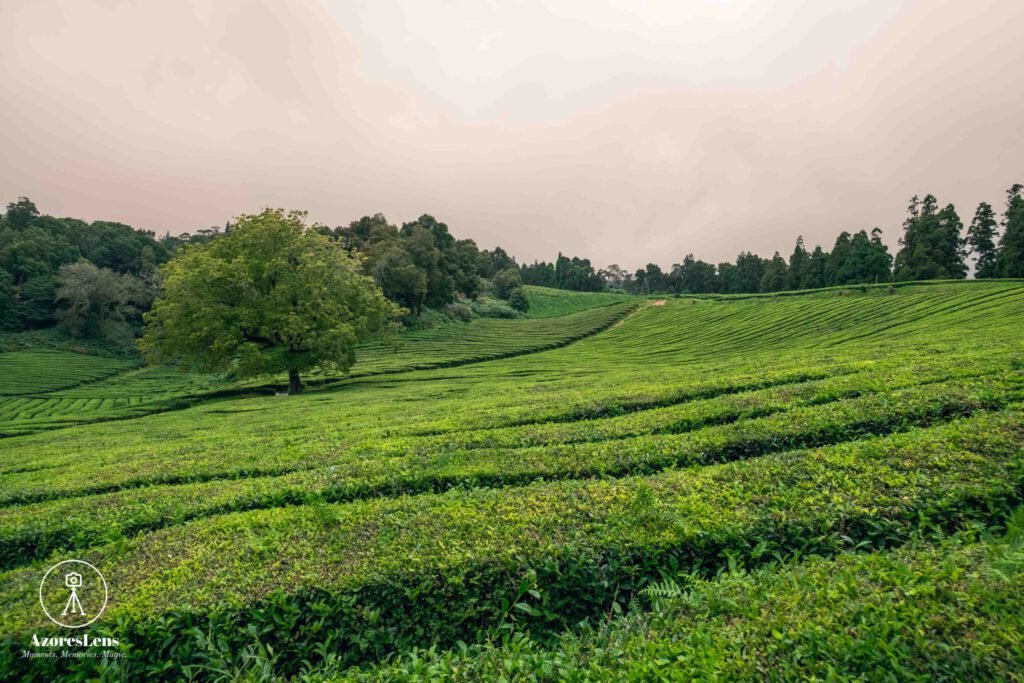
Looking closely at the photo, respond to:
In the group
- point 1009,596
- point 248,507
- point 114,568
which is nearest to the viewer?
point 1009,596

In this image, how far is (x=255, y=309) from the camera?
1121 inches

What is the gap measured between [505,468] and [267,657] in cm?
409

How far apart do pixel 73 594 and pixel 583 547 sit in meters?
5.35

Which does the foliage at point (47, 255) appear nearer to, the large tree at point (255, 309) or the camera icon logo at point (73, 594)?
the large tree at point (255, 309)

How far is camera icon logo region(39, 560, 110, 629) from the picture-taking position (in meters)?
4.52

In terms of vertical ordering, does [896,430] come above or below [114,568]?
above

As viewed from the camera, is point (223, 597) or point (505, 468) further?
point (505, 468)

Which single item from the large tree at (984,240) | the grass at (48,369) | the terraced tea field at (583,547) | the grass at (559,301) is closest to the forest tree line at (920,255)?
the large tree at (984,240)

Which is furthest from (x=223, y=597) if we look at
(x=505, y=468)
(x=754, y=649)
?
(x=754, y=649)

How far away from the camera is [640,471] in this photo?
7266 mm

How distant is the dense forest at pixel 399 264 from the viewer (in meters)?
65.5

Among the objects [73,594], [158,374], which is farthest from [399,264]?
[73,594]

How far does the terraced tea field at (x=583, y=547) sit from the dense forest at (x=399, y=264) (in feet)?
181

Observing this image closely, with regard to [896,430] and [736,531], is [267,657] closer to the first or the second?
[736,531]
